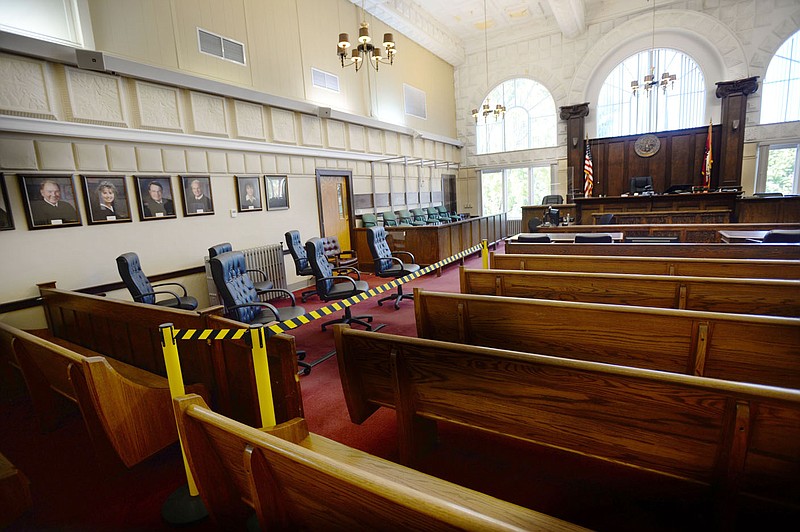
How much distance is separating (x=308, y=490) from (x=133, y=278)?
3570mm

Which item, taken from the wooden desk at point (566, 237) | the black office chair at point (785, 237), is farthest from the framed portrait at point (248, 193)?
the black office chair at point (785, 237)

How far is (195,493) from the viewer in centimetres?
176

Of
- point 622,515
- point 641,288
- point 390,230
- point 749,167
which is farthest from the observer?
point 749,167

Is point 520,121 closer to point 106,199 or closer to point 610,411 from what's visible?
point 106,199

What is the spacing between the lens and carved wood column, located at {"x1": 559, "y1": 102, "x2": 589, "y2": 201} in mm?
10461

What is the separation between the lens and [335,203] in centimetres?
761

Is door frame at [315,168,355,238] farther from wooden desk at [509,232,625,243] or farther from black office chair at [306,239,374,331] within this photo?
wooden desk at [509,232,625,243]

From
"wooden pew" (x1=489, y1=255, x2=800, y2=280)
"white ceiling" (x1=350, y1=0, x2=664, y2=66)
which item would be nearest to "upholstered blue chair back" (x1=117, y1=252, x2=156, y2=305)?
"wooden pew" (x1=489, y1=255, x2=800, y2=280)

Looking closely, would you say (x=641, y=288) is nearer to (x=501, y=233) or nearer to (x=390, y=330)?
(x=390, y=330)

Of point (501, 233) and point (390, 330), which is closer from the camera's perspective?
point (390, 330)

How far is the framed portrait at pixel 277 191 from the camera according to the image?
602cm

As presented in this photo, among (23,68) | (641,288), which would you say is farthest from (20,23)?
(641,288)

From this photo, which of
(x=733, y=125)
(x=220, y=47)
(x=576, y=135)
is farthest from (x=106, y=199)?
(x=733, y=125)

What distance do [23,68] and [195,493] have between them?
4.19 meters
